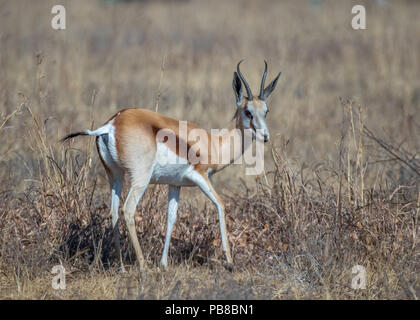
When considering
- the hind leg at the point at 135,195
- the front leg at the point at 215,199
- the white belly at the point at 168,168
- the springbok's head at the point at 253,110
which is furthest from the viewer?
the springbok's head at the point at 253,110

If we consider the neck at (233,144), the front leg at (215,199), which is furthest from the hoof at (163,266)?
the neck at (233,144)

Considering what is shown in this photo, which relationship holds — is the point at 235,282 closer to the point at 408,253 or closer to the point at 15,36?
the point at 408,253

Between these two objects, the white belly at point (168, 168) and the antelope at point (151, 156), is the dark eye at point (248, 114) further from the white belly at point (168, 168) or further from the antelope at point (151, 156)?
the white belly at point (168, 168)

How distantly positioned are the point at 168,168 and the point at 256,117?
965mm

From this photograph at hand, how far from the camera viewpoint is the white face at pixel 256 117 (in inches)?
217

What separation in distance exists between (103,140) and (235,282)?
1.59m

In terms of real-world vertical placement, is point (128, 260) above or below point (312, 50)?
below

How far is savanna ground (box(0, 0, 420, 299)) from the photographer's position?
500 cm

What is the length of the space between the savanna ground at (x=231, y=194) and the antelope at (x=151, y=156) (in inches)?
11.1

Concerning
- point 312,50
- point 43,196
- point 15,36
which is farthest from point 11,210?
point 312,50

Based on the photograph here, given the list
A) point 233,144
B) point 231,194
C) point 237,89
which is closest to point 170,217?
point 233,144

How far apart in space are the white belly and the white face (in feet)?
2.34
